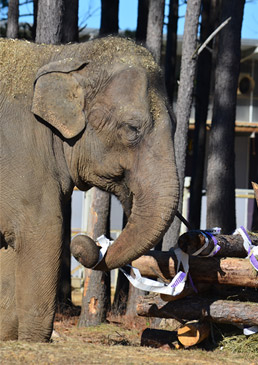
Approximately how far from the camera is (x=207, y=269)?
Result: 7590 mm

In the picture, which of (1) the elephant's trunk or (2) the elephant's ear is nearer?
(1) the elephant's trunk

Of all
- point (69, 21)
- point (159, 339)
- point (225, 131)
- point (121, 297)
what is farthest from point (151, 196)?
point (121, 297)

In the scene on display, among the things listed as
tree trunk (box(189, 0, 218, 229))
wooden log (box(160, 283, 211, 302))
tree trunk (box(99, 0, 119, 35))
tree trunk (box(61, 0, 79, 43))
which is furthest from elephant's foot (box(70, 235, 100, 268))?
tree trunk (box(189, 0, 218, 229))

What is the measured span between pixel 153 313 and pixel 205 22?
453 inches

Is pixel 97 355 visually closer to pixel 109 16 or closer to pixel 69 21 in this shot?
pixel 69 21

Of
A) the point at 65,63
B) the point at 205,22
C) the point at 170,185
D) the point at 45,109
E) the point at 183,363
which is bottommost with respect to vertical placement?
the point at 183,363

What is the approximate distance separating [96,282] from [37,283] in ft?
18.0

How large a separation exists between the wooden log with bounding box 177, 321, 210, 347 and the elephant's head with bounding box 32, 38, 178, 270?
168 cm

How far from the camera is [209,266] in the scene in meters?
7.60

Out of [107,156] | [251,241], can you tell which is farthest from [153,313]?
[107,156]

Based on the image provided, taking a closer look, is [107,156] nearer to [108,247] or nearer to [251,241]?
[108,247]

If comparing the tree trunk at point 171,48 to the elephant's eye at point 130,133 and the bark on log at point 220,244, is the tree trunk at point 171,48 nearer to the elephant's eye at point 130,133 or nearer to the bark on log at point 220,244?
the bark on log at point 220,244

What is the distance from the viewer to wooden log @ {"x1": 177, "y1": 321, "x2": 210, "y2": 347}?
7.34 metres

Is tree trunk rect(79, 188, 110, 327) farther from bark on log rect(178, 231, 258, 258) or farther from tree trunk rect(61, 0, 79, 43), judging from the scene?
bark on log rect(178, 231, 258, 258)
